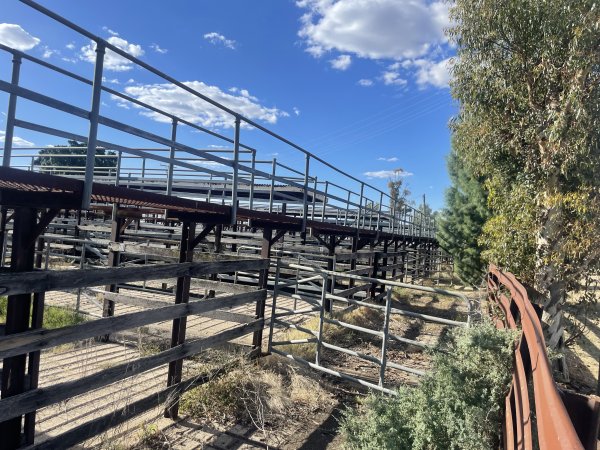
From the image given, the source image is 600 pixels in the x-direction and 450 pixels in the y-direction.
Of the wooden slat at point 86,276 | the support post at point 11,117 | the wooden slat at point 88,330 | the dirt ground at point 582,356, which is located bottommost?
the dirt ground at point 582,356

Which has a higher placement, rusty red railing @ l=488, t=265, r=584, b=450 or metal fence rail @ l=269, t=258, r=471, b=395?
rusty red railing @ l=488, t=265, r=584, b=450

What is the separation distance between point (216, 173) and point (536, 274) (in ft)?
21.4

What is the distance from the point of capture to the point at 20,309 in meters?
3.18

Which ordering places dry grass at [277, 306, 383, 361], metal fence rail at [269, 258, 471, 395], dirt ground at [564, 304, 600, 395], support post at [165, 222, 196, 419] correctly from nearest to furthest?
support post at [165, 222, 196, 419], metal fence rail at [269, 258, 471, 395], dry grass at [277, 306, 383, 361], dirt ground at [564, 304, 600, 395]

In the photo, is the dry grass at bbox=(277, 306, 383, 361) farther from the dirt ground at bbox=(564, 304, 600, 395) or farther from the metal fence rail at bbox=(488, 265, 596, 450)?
the metal fence rail at bbox=(488, 265, 596, 450)

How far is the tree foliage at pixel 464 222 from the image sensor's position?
62.6 ft

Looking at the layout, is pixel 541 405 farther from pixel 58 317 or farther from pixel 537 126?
pixel 58 317

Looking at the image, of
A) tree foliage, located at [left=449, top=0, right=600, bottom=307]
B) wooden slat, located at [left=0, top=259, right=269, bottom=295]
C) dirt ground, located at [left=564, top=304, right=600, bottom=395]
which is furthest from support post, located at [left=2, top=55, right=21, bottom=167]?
dirt ground, located at [left=564, top=304, right=600, bottom=395]

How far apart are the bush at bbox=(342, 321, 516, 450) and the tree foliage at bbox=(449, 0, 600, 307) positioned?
5034 mm

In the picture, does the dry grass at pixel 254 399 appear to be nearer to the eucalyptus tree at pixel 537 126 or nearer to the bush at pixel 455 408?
the bush at pixel 455 408

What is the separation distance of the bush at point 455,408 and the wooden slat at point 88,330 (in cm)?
209

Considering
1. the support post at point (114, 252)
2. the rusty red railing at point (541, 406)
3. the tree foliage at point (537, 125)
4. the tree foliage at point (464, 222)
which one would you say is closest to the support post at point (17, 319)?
the rusty red railing at point (541, 406)

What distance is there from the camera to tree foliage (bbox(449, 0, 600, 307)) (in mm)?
7250

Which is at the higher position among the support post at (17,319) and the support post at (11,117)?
the support post at (11,117)
